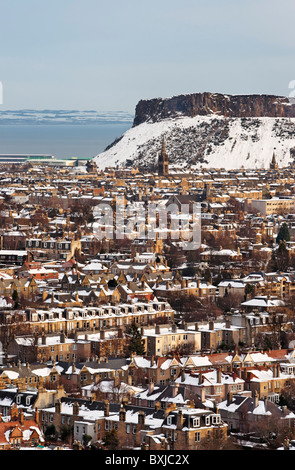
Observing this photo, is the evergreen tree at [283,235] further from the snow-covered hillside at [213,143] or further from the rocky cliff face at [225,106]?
the rocky cliff face at [225,106]

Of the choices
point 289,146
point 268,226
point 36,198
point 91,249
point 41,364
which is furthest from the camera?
point 289,146

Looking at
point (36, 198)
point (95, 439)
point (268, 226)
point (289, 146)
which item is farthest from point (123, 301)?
point (289, 146)

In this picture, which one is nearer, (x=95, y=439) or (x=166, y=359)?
(x=95, y=439)

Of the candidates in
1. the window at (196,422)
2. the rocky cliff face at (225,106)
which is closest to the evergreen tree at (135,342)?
the window at (196,422)

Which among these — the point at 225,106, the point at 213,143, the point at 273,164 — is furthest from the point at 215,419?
the point at 225,106

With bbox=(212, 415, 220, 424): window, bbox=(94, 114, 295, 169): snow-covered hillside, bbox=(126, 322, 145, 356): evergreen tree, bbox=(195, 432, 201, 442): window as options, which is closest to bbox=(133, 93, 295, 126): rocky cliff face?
bbox=(94, 114, 295, 169): snow-covered hillside

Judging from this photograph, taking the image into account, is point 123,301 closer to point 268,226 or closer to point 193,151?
point 268,226

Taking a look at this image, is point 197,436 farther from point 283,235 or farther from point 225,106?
point 225,106

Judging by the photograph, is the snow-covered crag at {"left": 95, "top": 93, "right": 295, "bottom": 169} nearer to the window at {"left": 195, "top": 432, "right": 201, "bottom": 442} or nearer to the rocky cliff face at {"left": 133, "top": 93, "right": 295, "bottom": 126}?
the rocky cliff face at {"left": 133, "top": 93, "right": 295, "bottom": 126}
